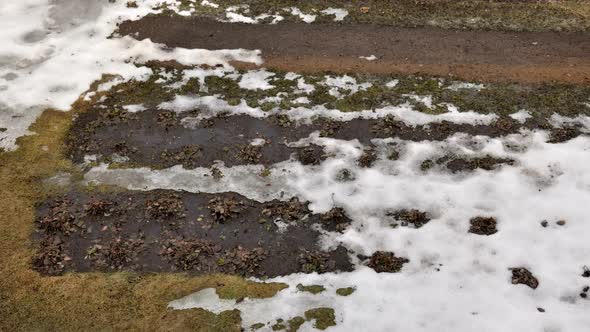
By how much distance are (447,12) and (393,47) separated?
11.0ft

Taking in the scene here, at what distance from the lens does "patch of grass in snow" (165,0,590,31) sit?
60.4 ft

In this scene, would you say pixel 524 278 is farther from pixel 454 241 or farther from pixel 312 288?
pixel 312 288

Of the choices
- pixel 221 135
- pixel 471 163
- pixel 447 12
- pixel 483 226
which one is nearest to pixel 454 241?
pixel 483 226

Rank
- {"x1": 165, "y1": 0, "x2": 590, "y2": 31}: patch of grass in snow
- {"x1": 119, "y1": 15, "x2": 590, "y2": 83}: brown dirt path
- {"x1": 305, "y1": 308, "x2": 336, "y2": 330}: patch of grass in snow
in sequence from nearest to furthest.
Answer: {"x1": 305, "y1": 308, "x2": 336, "y2": 330}: patch of grass in snow, {"x1": 119, "y1": 15, "x2": 590, "y2": 83}: brown dirt path, {"x1": 165, "y1": 0, "x2": 590, "y2": 31}: patch of grass in snow

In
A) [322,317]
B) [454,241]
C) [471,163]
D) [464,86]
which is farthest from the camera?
[464,86]

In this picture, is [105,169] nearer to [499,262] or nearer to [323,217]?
[323,217]

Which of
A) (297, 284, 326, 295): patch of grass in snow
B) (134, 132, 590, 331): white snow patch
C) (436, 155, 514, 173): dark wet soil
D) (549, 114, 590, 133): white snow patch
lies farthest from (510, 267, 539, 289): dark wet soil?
(549, 114, 590, 133): white snow patch

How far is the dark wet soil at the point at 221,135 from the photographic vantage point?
45.4ft

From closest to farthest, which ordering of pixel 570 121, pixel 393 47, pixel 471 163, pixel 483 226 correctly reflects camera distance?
pixel 483 226 → pixel 471 163 → pixel 570 121 → pixel 393 47

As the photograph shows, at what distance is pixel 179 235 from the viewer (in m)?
11.9

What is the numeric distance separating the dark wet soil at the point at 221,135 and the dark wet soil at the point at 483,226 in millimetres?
1886

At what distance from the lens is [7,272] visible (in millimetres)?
11078

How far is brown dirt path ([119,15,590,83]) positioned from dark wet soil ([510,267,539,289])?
748cm

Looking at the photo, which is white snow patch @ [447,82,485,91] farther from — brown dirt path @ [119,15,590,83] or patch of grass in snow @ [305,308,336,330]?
patch of grass in snow @ [305,308,336,330]
